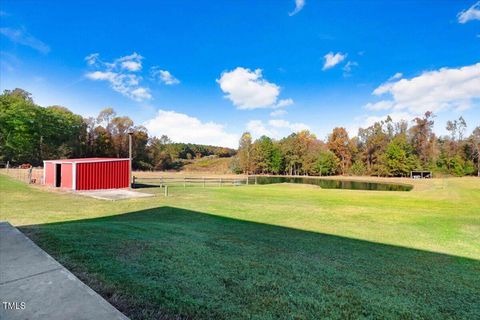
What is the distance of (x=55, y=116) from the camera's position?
4928 cm

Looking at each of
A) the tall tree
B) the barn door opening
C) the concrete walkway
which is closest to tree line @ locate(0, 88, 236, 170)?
the tall tree

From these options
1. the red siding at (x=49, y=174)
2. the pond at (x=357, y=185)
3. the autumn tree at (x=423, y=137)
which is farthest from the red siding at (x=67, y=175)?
the autumn tree at (x=423, y=137)

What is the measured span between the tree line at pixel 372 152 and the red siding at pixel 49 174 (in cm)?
4747

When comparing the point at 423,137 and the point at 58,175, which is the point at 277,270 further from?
the point at 423,137

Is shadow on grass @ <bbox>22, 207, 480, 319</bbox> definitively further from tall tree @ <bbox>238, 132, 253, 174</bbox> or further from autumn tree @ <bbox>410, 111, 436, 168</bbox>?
autumn tree @ <bbox>410, 111, 436, 168</bbox>

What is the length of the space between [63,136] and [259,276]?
5942cm

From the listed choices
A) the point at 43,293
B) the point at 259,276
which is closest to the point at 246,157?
the point at 259,276

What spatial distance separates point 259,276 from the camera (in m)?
3.77

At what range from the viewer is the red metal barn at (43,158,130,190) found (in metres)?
19.3

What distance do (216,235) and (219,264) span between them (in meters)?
2.41

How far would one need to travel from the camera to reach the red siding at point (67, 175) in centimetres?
1962

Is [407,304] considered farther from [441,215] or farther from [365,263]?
[441,215]

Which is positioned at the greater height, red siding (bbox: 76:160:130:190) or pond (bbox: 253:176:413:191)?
red siding (bbox: 76:160:130:190)

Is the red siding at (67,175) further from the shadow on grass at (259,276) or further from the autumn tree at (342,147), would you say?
the autumn tree at (342,147)
